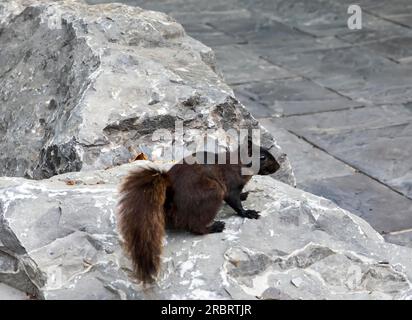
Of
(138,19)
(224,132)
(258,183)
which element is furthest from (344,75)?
(258,183)

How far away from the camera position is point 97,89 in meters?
4.98

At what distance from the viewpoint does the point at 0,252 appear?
12.3ft

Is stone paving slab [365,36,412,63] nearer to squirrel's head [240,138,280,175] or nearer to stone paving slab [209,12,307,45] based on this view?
stone paving slab [209,12,307,45]

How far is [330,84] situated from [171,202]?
4.62 m

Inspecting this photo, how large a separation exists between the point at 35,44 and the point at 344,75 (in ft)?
11.0

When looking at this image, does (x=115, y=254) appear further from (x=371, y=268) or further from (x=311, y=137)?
(x=311, y=137)

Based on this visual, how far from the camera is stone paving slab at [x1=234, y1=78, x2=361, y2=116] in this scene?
741 centimetres

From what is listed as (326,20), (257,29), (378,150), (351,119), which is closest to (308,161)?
(378,150)

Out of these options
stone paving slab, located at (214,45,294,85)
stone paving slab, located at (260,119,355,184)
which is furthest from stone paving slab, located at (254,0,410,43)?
stone paving slab, located at (260,119,355,184)

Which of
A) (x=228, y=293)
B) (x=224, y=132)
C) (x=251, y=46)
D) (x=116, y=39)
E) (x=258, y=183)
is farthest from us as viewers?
(x=251, y=46)

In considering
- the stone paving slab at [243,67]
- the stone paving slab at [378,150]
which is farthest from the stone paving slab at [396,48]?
the stone paving slab at [378,150]

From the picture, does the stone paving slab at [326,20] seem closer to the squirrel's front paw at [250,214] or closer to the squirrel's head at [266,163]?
the squirrel's head at [266,163]

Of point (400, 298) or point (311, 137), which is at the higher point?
point (400, 298)

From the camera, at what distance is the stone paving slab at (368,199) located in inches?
213
